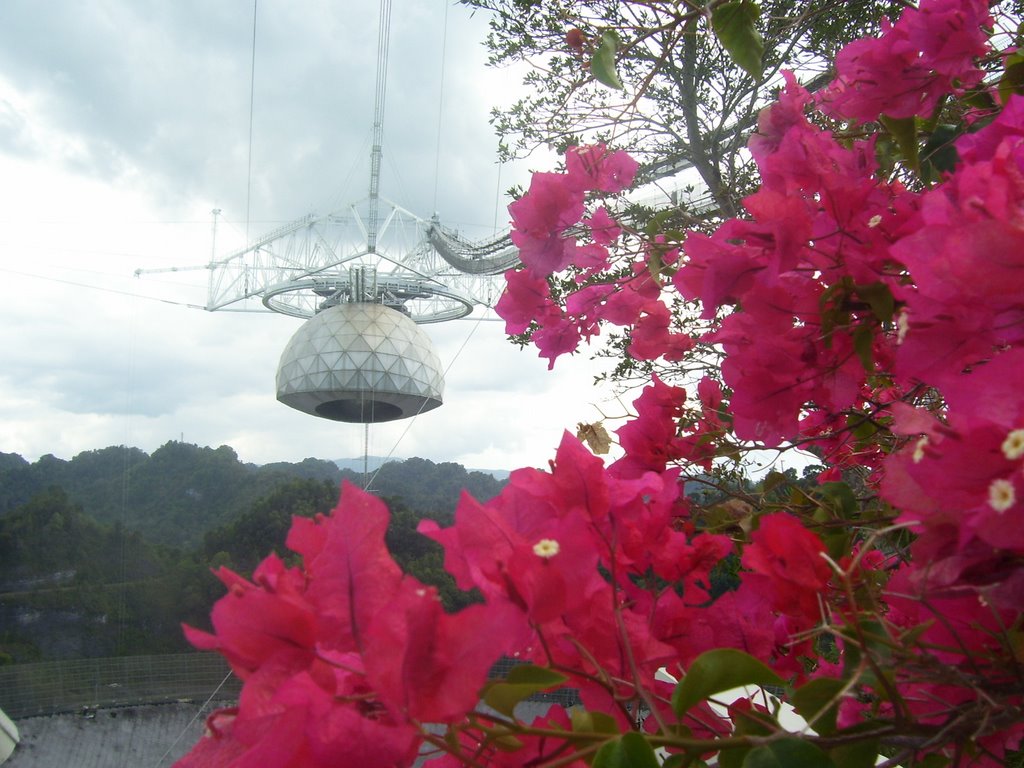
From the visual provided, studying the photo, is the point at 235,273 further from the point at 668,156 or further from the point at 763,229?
the point at 763,229

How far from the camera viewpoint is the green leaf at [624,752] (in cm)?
20

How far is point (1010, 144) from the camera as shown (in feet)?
0.97

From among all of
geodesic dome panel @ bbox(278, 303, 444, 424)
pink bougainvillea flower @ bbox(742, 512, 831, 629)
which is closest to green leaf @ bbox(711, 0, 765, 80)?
pink bougainvillea flower @ bbox(742, 512, 831, 629)

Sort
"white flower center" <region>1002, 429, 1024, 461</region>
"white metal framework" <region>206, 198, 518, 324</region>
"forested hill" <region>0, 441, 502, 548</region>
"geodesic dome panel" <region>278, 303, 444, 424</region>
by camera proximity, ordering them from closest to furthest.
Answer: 1. "white flower center" <region>1002, 429, 1024, 461</region>
2. "forested hill" <region>0, 441, 502, 548</region>
3. "white metal framework" <region>206, 198, 518, 324</region>
4. "geodesic dome panel" <region>278, 303, 444, 424</region>

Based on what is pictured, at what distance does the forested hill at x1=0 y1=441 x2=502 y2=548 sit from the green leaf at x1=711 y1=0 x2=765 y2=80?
1702 mm

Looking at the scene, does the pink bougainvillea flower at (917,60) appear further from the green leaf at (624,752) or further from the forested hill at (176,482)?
the forested hill at (176,482)

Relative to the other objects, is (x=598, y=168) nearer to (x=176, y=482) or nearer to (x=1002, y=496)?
(x=1002, y=496)

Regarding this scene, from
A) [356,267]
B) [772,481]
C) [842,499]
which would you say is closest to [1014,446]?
[842,499]

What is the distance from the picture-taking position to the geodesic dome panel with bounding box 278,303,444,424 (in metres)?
3.67

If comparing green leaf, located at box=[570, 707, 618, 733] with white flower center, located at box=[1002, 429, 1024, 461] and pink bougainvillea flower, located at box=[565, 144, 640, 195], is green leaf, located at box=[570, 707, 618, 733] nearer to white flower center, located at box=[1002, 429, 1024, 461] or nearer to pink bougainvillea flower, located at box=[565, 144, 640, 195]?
white flower center, located at box=[1002, 429, 1024, 461]

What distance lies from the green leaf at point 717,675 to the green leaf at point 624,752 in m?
0.03

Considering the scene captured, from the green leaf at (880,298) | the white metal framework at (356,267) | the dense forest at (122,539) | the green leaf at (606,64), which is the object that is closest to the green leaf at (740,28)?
the green leaf at (606,64)

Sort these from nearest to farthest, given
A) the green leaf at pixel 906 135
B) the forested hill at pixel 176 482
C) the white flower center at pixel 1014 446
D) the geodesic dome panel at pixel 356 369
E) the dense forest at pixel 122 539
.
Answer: the white flower center at pixel 1014 446, the green leaf at pixel 906 135, the dense forest at pixel 122 539, the forested hill at pixel 176 482, the geodesic dome panel at pixel 356 369

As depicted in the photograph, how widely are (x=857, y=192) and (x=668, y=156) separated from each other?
1248 mm
